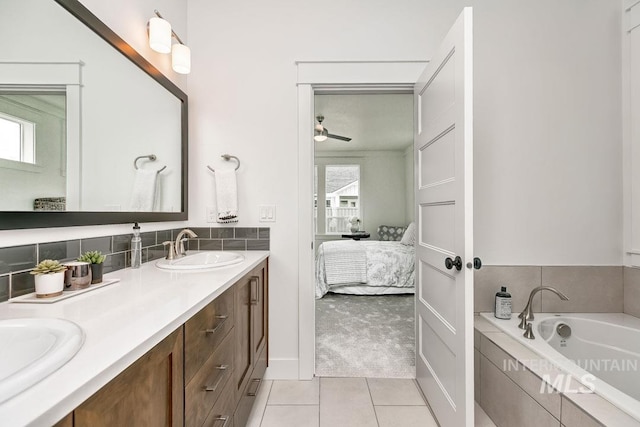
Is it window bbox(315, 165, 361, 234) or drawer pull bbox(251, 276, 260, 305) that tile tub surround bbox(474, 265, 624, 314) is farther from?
window bbox(315, 165, 361, 234)

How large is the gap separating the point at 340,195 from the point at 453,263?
529cm

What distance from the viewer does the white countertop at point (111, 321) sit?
0.42 m

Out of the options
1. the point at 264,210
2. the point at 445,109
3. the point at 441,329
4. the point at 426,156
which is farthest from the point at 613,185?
the point at 264,210

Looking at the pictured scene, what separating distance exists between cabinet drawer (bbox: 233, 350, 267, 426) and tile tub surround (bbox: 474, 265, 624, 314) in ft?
4.77

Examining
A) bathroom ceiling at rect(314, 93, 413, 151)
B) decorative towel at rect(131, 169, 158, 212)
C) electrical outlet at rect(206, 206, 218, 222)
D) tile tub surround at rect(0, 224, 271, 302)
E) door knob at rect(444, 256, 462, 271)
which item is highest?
bathroom ceiling at rect(314, 93, 413, 151)

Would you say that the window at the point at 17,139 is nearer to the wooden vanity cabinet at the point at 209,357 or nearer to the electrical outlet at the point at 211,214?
the wooden vanity cabinet at the point at 209,357

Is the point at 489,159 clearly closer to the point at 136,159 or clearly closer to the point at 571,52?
the point at 571,52

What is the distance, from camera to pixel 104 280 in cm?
119

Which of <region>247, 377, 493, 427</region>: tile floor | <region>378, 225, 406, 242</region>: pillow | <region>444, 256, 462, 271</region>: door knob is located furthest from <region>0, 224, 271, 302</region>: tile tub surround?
<region>378, 225, 406, 242</region>: pillow

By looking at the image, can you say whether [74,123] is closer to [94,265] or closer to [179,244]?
[94,265]

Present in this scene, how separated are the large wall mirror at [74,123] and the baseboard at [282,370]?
1.28 meters

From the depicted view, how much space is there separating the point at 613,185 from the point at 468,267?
5.04 ft

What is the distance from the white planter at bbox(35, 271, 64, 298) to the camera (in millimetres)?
924

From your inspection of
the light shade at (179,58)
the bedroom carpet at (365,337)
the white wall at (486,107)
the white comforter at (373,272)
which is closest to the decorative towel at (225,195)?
the white wall at (486,107)
